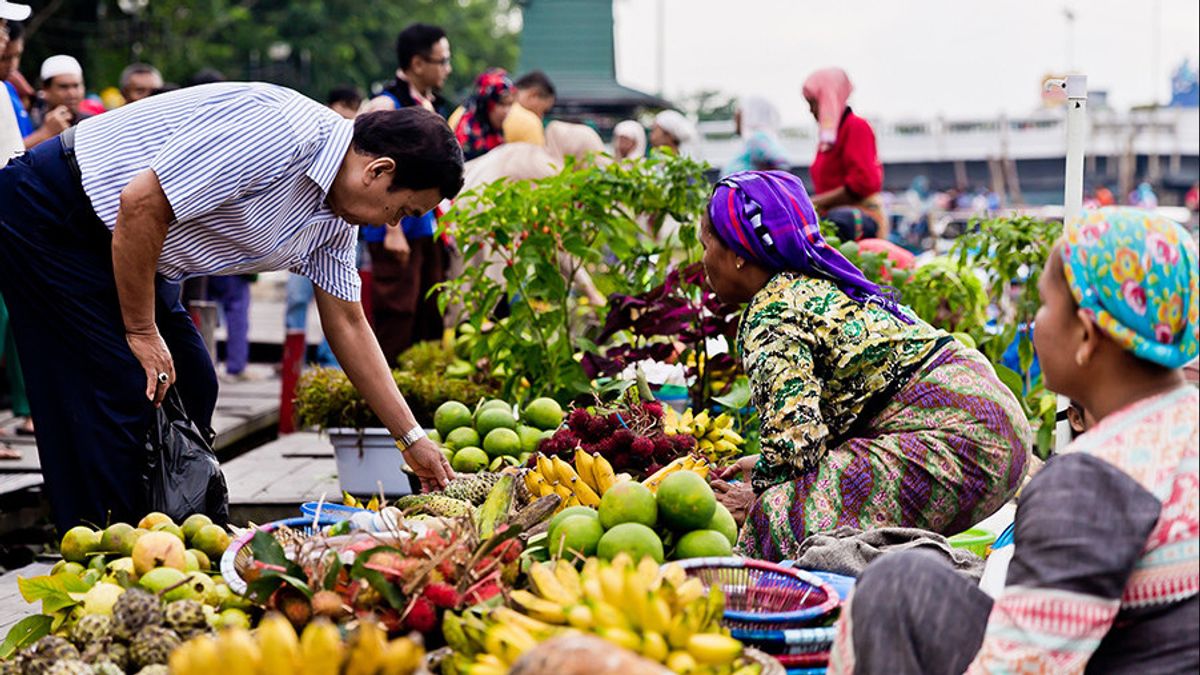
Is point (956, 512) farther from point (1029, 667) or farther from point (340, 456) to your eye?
point (340, 456)

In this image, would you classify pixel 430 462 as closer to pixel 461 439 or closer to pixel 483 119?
pixel 461 439

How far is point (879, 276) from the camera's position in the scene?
5918mm

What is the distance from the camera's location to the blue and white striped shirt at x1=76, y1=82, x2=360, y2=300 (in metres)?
3.68

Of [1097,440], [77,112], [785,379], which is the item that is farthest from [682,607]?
[77,112]

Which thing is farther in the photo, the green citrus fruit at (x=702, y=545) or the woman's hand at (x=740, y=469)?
the woman's hand at (x=740, y=469)

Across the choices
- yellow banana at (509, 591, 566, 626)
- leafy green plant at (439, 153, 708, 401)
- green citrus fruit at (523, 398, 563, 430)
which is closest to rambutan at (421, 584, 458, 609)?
yellow banana at (509, 591, 566, 626)

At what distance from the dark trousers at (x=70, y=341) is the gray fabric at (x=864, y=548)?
6.46ft

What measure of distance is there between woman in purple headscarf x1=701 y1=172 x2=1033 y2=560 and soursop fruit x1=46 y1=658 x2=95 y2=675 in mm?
1851

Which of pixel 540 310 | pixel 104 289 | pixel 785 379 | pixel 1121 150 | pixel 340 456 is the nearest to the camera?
pixel 785 379

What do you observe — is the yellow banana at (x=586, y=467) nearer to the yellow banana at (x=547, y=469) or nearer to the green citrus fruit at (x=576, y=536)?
the yellow banana at (x=547, y=469)

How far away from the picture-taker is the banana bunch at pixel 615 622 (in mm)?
2236

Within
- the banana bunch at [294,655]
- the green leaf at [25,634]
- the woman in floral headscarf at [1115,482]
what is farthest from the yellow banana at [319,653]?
the green leaf at [25,634]

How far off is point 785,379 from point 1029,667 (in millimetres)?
1585

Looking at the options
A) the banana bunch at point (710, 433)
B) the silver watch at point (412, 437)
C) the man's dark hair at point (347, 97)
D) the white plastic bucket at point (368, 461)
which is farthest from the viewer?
the man's dark hair at point (347, 97)
